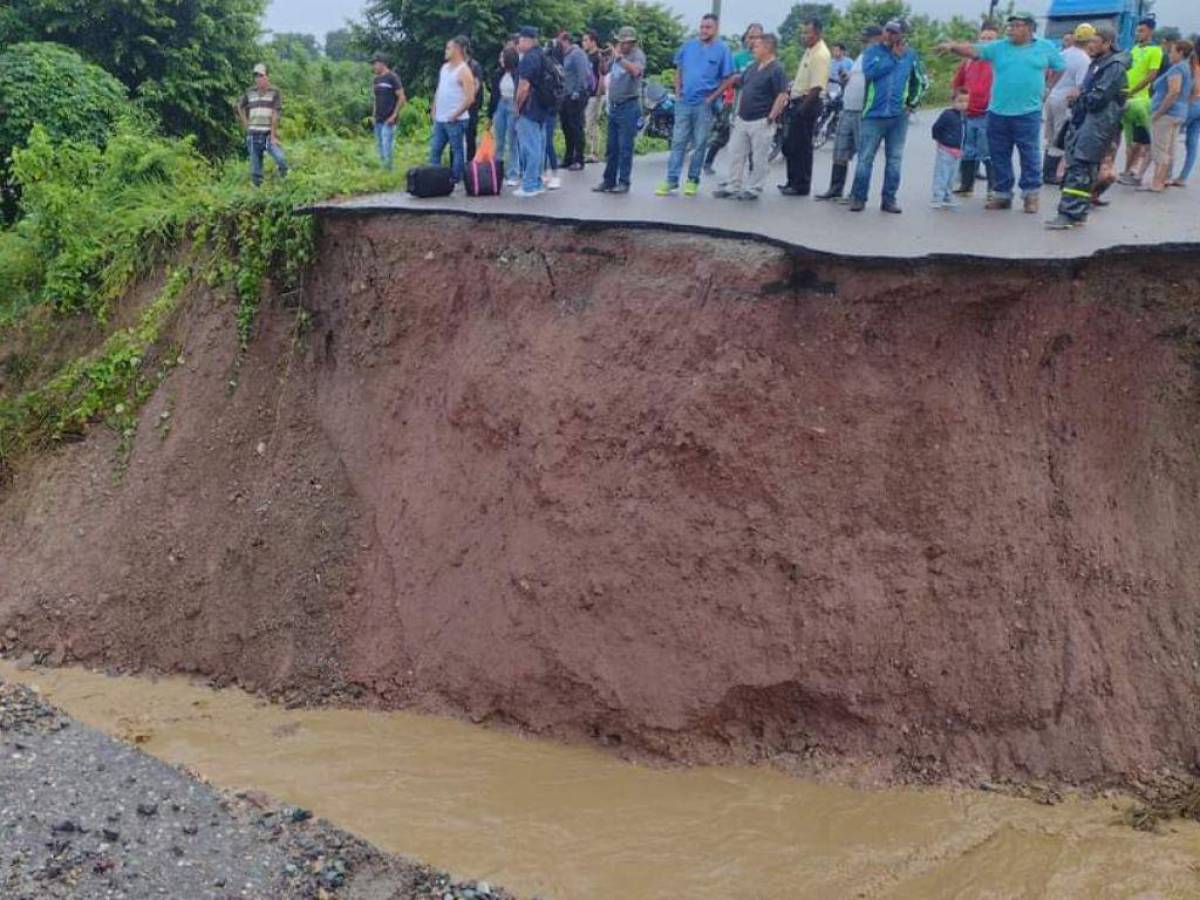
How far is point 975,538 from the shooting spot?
664 cm

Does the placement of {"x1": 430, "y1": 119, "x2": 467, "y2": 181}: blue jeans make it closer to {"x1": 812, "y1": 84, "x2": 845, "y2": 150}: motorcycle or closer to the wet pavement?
the wet pavement

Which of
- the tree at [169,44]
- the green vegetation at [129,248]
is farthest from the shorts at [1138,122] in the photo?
the tree at [169,44]

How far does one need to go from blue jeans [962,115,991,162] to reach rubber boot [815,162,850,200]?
126 cm

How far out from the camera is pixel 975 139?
891 centimetres

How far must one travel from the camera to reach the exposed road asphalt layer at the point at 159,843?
5.37 meters

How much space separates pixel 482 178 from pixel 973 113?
164 inches

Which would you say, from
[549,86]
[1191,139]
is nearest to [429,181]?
[549,86]

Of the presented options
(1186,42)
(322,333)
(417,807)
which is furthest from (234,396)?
(1186,42)

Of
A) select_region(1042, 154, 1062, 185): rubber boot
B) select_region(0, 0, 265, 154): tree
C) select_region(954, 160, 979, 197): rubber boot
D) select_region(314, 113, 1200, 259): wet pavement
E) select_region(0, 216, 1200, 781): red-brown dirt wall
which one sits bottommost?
select_region(0, 216, 1200, 781): red-brown dirt wall

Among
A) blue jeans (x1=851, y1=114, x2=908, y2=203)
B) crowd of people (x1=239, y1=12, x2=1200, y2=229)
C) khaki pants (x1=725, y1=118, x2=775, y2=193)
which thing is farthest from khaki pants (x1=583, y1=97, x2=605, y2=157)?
blue jeans (x1=851, y1=114, x2=908, y2=203)

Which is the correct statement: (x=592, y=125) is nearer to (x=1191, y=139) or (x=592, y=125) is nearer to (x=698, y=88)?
(x=698, y=88)

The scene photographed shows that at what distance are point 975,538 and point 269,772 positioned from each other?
4.76 metres

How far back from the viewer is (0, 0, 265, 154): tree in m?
15.4

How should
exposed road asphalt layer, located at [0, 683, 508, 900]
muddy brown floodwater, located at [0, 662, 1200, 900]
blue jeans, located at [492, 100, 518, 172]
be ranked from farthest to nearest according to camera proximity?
blue jeans, located at [492, 100, 518, 172], muddy brown floodwater, located at [0, 662, 1200, 900], exposed road asphalt layer, located at [0, 683, 508, 900]
